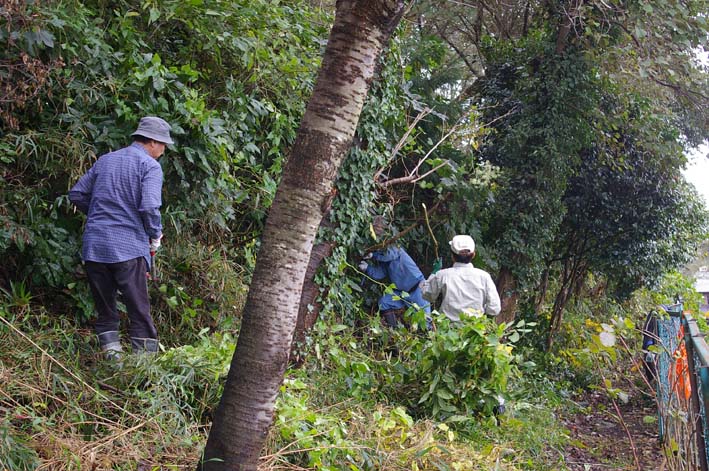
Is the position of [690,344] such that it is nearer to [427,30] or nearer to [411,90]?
[411,90]

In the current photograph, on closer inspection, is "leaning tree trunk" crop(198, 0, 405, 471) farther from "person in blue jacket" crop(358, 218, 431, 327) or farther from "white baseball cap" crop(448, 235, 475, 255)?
"person in blue jacket" crop(358, 218, 431, 327)

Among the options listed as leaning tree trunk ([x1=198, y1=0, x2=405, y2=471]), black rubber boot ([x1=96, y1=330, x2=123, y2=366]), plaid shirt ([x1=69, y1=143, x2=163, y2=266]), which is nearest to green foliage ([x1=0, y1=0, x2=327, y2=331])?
plaid shirt ([x1=69, y1=143, x2=163, y2=266])

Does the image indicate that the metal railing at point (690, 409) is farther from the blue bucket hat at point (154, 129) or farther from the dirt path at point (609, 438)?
the blue bucket hat at point (154, 129)

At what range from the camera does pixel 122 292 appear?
4961mm

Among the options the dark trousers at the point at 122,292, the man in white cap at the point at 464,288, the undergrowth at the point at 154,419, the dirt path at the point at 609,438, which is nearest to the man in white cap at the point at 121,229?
the dark trousers at the point at 122,292

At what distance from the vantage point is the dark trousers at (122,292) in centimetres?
492

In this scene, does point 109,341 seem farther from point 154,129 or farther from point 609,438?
point 609,438

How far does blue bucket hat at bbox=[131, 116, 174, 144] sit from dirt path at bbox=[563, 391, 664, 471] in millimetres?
4139

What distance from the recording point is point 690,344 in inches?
179

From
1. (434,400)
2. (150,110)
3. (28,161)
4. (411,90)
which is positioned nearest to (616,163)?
(411,90)

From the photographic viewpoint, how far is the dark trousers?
492 centimetres

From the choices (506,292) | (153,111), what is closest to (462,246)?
(153,111)

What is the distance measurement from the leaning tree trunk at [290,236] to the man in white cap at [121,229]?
2.03 metres

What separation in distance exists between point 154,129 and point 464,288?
3238 mm
